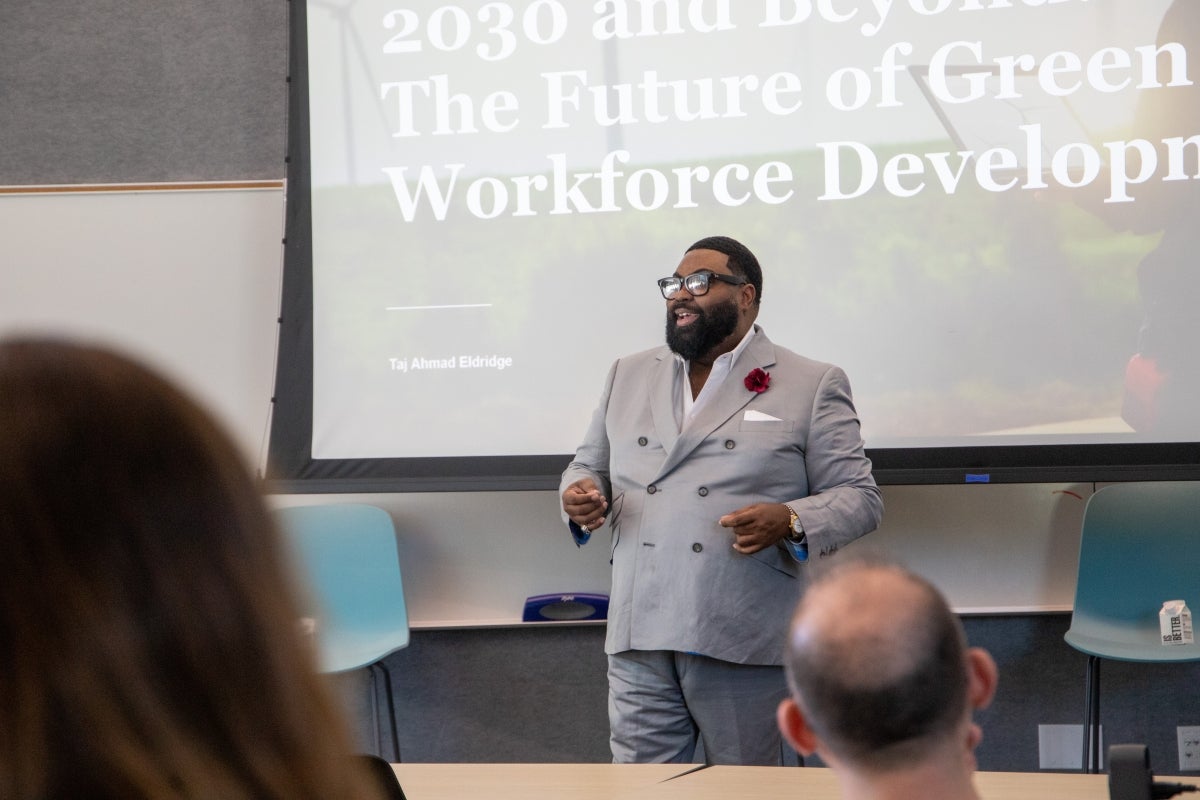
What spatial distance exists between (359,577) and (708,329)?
1579mm

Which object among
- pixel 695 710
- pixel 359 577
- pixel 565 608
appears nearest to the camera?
pixel 695 710

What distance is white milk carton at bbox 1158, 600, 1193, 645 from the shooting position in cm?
323

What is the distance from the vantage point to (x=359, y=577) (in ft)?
12.2

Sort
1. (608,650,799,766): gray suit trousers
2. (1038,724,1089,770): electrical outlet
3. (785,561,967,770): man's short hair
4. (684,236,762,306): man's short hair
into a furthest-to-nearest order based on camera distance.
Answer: (1038,724,1089,770): electrical outlet, (684,236,762,306): man's short hair, (608,650,799,766): gray suit trousers, (785,561,967,770): man's short hair

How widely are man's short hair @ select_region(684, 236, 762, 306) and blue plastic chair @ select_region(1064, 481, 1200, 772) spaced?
4.42 ft

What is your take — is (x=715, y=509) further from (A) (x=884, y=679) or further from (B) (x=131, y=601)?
(B) (x=131, y=601)

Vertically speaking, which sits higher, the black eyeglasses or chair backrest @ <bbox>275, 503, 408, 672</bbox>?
the black eyeglasses

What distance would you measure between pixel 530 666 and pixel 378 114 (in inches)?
75.4

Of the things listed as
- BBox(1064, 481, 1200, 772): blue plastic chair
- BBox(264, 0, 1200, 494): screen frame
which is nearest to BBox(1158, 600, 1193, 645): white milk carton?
BBox(1064, 481, 1200, 772): blue plastic chair

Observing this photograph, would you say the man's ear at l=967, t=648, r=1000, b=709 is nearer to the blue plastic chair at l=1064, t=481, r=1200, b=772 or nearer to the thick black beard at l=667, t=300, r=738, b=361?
the thick black beard at l=667, t=300, r=738, b=361

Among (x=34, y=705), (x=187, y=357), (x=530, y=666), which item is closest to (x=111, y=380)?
(x=34, y=705)

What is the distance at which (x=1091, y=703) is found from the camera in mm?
3219

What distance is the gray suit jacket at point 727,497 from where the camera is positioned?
2572 mm

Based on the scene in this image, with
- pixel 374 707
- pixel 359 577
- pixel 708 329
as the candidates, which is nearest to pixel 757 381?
pixel 708 329
